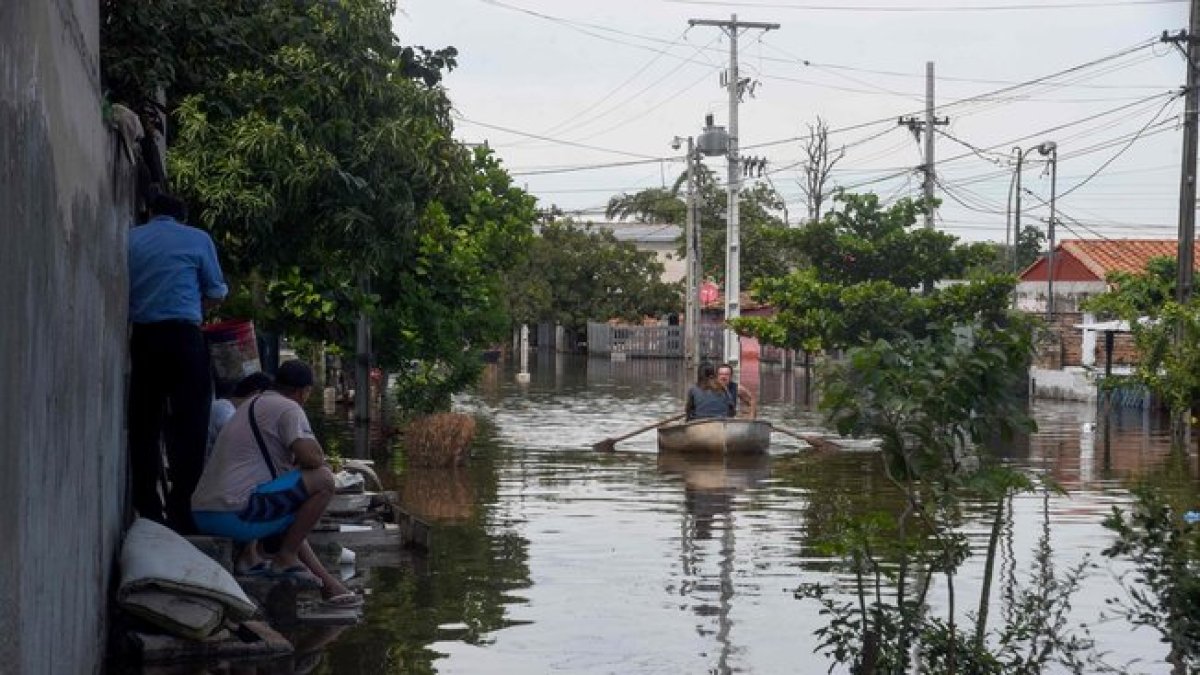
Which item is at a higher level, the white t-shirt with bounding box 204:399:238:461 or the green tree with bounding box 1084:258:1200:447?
the green tree with bounding box 1084:258:1200:447

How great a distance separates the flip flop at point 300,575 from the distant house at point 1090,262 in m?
53.0

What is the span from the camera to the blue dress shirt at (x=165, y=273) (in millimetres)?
10234

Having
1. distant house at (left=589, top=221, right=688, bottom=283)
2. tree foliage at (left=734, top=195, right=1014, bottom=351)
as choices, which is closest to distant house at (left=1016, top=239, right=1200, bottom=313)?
tree foliage at (left=734, top=195, right=1014, bottom=351)

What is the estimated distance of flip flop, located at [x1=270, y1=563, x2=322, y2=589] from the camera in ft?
36.0

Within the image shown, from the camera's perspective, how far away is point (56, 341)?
633 centimetres

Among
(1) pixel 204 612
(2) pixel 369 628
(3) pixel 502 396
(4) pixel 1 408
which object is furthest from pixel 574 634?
(3) pixel 502 396

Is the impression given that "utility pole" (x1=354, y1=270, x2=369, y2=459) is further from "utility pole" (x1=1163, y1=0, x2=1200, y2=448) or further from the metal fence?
the metal fence

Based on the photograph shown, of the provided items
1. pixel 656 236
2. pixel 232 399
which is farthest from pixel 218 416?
pixel 656 236

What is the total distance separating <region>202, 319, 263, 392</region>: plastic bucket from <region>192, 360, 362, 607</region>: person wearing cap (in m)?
1.91

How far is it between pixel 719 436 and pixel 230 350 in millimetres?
14253

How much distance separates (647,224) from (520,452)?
285ft

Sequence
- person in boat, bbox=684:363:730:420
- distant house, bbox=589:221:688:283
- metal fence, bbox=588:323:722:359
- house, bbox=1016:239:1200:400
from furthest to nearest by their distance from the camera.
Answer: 1. distant house, bbox=589:221:688:283
2. metal fence, bbox=588:323:722:359
3. house, bbox=1016:239:1200:400
4. person in boat, bbox=684:363:730:420

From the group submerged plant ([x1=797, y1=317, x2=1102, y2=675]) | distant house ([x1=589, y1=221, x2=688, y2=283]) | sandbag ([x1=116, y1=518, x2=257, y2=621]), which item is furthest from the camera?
distant house ([x1=589, y1=221, x2=688, y2=283])

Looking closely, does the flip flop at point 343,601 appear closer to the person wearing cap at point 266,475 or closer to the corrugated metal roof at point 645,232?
the person wearing cap at point 266,475
